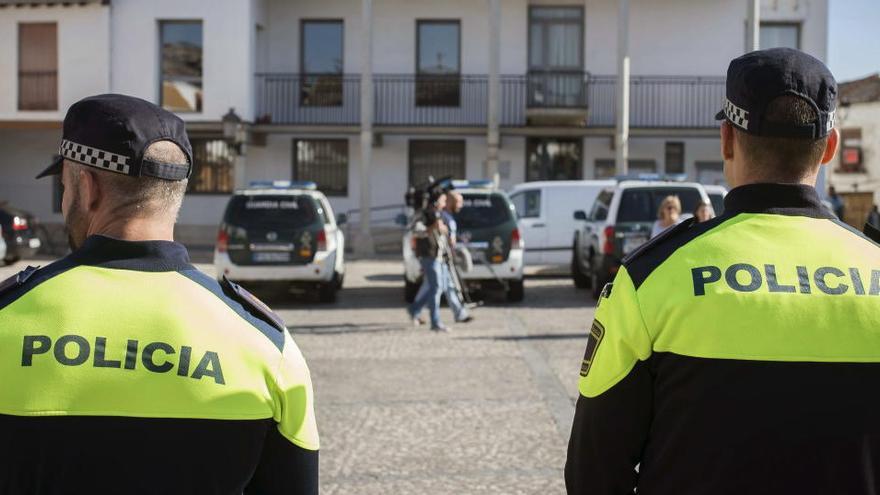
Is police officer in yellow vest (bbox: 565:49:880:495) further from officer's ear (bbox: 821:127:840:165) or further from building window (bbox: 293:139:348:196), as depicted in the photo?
building window (bbox: 293:139:348:196)

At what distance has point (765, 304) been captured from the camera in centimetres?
223

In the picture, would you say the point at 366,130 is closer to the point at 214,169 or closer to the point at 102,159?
the point at 214,169

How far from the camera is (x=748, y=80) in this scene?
2328 millimetres

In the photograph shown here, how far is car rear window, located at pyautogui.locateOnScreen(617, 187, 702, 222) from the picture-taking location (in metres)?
15.4

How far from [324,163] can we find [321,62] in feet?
8.62

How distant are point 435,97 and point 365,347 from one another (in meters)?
18.4

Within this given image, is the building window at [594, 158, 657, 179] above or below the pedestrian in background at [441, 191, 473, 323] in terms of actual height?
above

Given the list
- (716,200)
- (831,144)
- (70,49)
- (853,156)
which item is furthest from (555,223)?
(853,156)

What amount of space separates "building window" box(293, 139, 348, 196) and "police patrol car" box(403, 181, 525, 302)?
44.6 feet

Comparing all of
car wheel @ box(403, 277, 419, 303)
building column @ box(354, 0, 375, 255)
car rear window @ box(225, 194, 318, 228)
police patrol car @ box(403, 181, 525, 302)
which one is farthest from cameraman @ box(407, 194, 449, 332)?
building column @ box(354, 0, 375, 255)

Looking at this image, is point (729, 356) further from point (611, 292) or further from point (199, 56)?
point (199, 56)

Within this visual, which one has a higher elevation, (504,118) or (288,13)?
(288,13)

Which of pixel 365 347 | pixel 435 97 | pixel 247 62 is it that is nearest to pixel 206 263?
pixel 247 62

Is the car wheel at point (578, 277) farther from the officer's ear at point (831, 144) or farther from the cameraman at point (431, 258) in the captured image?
the officer's ear at point (831, 144)
